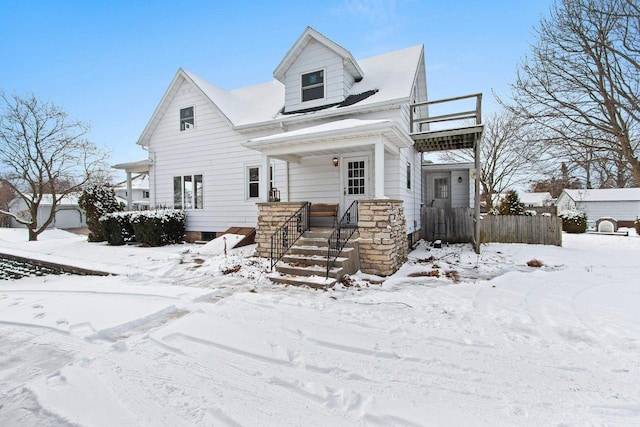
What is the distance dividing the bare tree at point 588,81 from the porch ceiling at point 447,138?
3.31 meters

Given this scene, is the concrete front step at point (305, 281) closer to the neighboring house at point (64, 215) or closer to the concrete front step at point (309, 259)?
the concrete front step at point (309, 259)

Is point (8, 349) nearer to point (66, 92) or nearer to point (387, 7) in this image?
point (387, 7)

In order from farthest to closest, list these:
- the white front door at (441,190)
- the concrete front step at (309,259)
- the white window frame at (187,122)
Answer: the white front door at (441,190), the white window frame at (187,122), the concrete front step at (309,259)

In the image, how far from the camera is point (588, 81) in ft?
35.6

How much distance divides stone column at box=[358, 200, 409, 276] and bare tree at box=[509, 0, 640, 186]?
9.05 meters

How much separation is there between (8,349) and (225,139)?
31.6ft

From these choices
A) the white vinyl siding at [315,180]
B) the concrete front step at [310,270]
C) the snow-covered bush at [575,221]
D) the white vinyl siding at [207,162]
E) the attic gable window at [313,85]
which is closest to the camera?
the concrete front step at [310,270]

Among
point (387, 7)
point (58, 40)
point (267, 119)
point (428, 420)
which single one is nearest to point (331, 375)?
point (428, 420)

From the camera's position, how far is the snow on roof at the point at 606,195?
2824 centimetres

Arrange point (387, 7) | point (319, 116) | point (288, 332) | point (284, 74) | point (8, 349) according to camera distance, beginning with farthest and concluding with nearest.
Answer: point (284, 74) → point (387, 7) → point (319, 116) → point (288, 332) → point (8, 349)

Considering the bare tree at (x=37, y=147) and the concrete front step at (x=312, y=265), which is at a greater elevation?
the bare tree at (x=37, y=147)

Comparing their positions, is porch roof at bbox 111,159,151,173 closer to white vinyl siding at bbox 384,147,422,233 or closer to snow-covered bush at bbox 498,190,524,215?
white vinyl siding at bbox 384,147,422,233

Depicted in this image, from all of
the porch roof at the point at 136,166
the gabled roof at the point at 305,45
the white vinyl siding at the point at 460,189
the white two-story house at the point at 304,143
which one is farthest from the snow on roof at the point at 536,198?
the porch roof at the point at 136,166

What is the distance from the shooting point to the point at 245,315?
4340 mm
